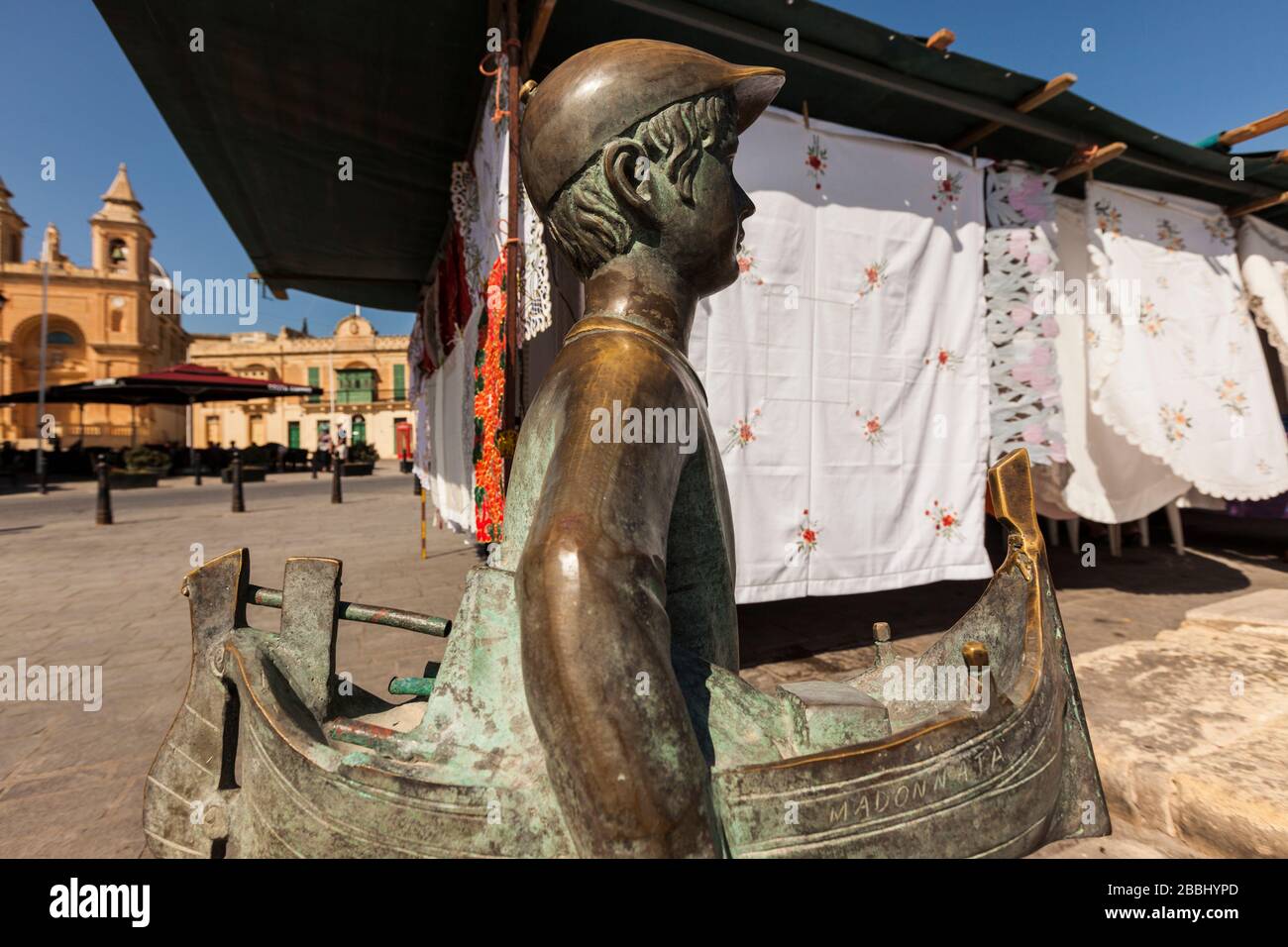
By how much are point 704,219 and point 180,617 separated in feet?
15.1

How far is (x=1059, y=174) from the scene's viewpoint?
11.8ft

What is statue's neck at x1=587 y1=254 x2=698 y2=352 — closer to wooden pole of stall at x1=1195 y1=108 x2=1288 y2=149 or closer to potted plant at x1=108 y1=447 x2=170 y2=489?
wooden pole of stall at x1=1195 y1=108 x2=1288 y2=149

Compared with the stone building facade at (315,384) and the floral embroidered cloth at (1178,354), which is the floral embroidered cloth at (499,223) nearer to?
Result: the floral embroidered cloth at (1178,354)

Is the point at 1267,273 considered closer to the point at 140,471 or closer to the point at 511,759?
the point at 511,759

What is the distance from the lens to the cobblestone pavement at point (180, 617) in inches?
78.0

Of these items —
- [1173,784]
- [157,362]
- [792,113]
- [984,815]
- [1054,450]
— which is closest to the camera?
[984,815]

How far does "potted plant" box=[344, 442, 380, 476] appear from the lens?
20.8 meters

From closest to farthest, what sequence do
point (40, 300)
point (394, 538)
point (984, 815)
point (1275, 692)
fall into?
1. point (984, 815)
2. point (1275, 692)
3. point (394, 538)
4. point (40, 300)

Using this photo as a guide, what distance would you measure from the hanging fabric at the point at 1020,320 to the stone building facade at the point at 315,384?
35.2 meters

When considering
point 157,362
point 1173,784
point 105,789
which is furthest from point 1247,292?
point 157,362

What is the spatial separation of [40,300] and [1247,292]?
4339cm

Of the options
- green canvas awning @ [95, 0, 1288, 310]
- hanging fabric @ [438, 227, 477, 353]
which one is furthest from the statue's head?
hanging fabric @ [438, 227, 477, 353]

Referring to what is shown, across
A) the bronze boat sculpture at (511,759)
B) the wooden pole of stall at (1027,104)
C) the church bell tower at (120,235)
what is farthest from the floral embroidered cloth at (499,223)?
the church bell tower at (120,235)
